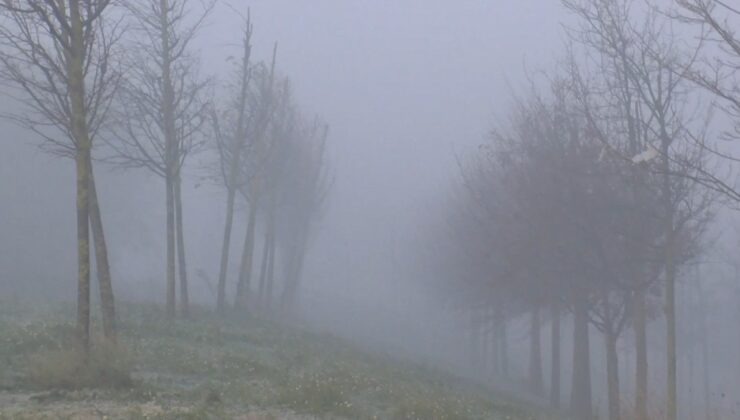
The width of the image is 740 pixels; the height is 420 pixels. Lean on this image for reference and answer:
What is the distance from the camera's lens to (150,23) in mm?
23594

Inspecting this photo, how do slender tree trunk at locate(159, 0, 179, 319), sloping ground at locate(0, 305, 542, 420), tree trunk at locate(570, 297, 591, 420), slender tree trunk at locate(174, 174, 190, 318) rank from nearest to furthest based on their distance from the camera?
sloping ground at locate(0, 305, 542, 420)
slender tree trunk at locate(159, 0, 179, 319)
slender tree trunk at locate(174, 174, 190, 318)
tree trunk at locate(570, 297, 591, 420)

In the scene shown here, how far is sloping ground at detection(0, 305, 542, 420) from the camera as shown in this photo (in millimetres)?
10328

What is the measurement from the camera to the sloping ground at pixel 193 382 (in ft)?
33.9

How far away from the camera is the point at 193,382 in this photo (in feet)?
43.8

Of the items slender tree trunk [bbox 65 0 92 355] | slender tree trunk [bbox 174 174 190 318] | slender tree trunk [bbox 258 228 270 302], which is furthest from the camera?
slender tree trunk [bbox 258 228 270 302]

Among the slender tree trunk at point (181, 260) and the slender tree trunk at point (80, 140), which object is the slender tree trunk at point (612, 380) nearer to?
the slender tree trunk at point (181, 260)

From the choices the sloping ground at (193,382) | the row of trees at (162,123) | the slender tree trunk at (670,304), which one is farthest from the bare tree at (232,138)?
the slender tree trunk at (670,304)

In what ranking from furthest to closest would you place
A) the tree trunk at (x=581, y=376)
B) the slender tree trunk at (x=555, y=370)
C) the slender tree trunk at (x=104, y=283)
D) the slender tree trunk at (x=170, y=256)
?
1. the slender tree trunk at (x=555, y=370)
2. the tree trunk at (x=581, y=376)
3. the slender tree trunk at (x=170, y=256)
4. the slender tree trunk at (x=104, y=283)

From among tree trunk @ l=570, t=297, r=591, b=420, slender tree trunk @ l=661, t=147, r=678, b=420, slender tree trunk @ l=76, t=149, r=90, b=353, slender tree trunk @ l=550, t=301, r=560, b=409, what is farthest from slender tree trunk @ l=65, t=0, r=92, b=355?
slender tree trunk @ l=550, t=301, r=560, b=409

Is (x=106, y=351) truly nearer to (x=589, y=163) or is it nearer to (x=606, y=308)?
(x=589, y=163)

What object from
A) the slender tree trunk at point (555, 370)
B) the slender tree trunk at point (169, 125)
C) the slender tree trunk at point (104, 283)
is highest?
the slender tree trunk at point (169, 125)

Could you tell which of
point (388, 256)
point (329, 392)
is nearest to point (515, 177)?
point (329, 392)

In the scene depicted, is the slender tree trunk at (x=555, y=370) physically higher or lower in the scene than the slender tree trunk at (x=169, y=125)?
lower

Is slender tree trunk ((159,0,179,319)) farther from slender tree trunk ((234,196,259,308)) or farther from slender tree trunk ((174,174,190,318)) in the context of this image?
slender tree trunk ((234,196,259,308))
